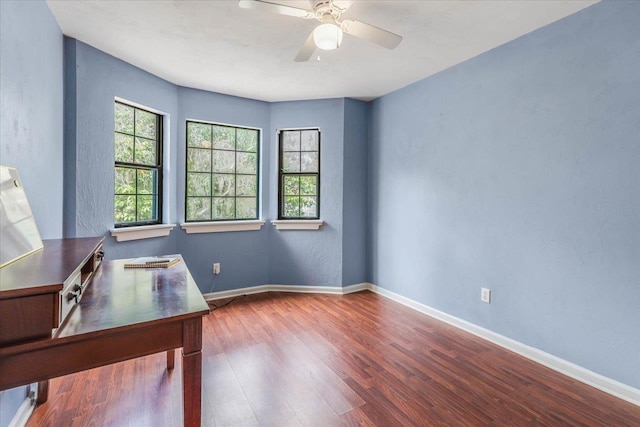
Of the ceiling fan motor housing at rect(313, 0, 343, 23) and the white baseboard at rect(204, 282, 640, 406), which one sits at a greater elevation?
the ceiling fan motor housing at rect(313, 0, 343, 23)

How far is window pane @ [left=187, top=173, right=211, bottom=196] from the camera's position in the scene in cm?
351

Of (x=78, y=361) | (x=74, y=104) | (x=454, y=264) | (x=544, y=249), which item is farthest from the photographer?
(x=454, y=264)

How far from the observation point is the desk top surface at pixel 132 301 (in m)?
1.02

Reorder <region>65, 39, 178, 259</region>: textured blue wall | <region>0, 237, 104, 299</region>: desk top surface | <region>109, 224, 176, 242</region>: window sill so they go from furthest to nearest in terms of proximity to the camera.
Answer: <region>109, 224, 176, 242</region>: window sill
<region>65, 39, 178, 259</region>: textured blue wall
<region>0, 237, 104, 299</region>: desk top surface

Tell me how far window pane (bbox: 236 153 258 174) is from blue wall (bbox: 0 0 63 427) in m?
1.77

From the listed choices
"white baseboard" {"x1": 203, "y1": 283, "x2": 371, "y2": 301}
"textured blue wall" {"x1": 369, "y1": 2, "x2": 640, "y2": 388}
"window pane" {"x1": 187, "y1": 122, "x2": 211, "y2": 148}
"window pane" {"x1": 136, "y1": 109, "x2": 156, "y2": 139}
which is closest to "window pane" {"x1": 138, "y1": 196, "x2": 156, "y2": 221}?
"window pane" {"x1": 136, "y1": 109, "x2": 156, "y2": 139}

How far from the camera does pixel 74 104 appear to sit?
2.42 m

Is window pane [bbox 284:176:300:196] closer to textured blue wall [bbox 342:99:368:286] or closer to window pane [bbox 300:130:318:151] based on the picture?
window pane [bbox 300:130:318:151]

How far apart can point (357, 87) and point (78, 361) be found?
332 centimetres

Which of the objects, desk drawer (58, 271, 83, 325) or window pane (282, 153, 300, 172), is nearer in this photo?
desk drawer (58, 271, 83, 325)

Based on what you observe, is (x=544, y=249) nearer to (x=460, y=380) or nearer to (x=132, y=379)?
(x=460, y=380)

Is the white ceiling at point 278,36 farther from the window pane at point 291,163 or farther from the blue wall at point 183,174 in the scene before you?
the window pane at point 291,163

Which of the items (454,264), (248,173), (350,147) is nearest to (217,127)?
(248,173)

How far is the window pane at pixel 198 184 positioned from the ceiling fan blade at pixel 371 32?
7.85 ft
